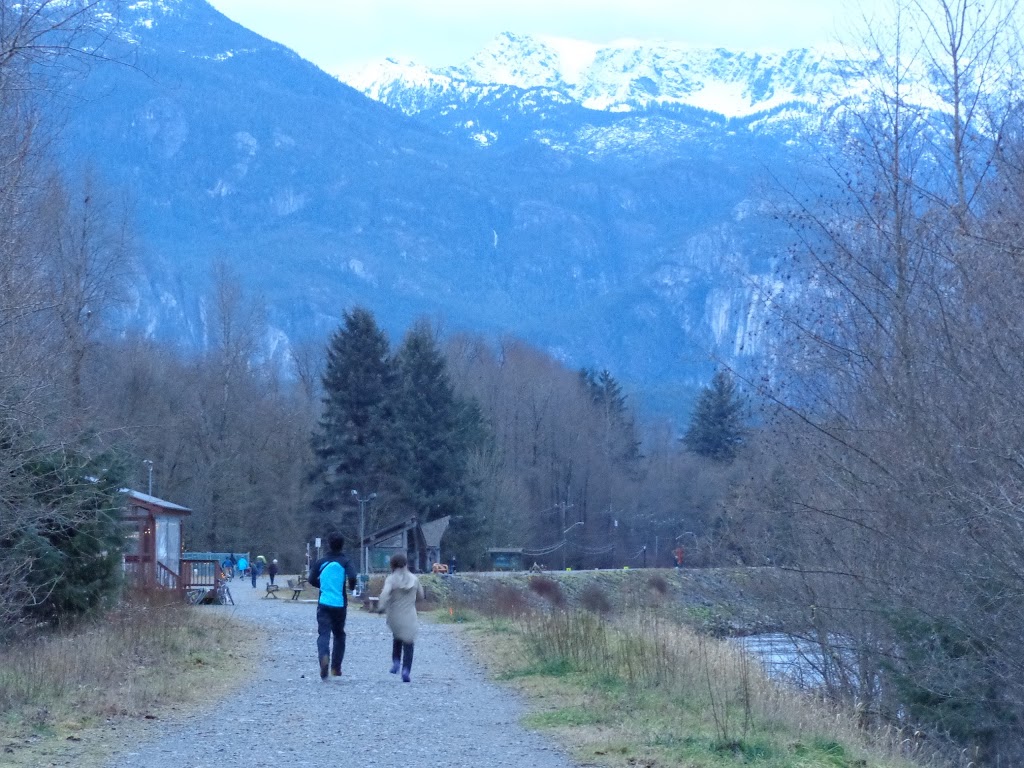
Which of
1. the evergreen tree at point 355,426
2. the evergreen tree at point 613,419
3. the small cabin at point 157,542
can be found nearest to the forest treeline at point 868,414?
the small cabin at point 157,542

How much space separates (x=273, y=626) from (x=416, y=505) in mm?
39923

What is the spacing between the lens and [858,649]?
58.2 ft

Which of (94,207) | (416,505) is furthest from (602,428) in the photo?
(94,207)

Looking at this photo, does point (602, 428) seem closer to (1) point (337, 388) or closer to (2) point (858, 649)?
(1) point (337, 388)

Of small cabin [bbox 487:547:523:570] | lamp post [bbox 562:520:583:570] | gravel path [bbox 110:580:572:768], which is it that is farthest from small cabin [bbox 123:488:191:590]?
lamp post [bbox 562:520:583:570]

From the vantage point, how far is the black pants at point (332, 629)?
15.0 meters

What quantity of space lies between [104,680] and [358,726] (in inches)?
153

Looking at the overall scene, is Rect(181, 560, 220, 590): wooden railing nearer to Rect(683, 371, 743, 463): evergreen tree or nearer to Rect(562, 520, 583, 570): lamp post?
Rect(562, 520, 583, 570): lamp post

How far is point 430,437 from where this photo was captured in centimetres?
7012

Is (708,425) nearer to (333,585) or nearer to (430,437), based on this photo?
(430,437)

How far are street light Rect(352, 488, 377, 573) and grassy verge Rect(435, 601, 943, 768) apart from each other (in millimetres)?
40891

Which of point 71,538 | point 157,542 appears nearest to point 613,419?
point 157,542

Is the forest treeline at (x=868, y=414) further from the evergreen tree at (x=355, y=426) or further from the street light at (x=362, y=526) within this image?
the evergreen tree at (x=355, y=426)

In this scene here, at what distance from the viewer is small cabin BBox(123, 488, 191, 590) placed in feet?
115
